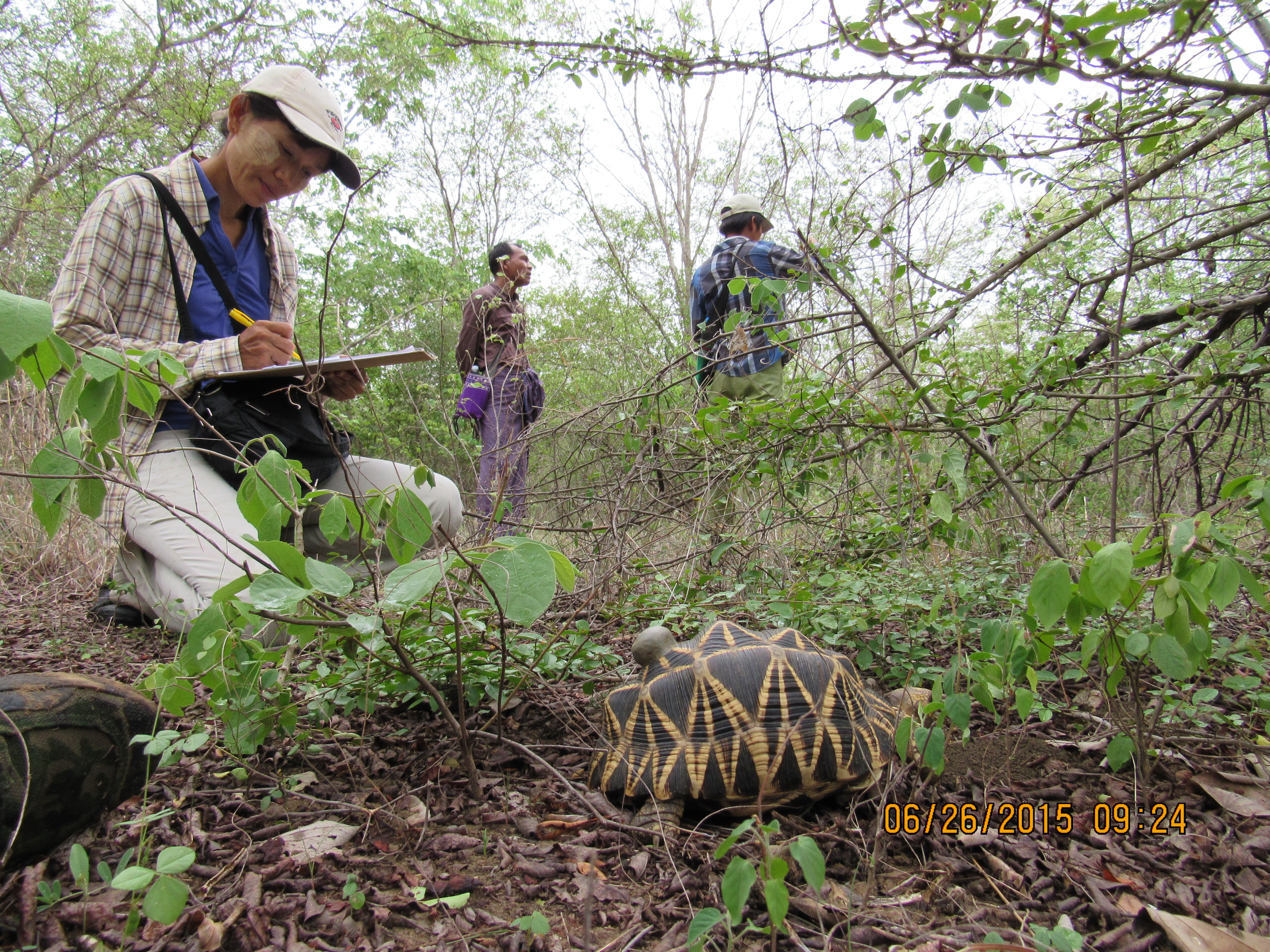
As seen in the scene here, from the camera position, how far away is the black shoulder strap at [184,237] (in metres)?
2.62

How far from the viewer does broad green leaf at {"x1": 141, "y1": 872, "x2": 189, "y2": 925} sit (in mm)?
966

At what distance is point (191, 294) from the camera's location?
2.72 m

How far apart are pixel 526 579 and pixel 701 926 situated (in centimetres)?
62

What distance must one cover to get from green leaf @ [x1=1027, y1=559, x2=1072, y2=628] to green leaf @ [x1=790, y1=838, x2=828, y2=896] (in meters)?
0.62

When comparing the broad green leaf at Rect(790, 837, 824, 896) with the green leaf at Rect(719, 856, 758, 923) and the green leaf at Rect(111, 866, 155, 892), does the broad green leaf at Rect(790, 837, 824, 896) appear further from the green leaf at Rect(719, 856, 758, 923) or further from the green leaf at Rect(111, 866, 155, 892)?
the green leaf at Rect(111, 866, 155, 892)

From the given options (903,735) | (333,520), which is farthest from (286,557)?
(903,735)

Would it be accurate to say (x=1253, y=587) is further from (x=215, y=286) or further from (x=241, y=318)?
(x=215, y=286)

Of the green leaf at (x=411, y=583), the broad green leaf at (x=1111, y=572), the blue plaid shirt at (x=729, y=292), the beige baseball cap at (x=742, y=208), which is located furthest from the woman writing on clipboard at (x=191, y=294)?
the beige baseball cap at (x=742, y=208)

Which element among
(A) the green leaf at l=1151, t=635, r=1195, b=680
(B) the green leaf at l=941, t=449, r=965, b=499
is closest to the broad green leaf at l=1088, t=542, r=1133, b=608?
(A) the green leaf at l=1151, t=635, r=1195, b=680

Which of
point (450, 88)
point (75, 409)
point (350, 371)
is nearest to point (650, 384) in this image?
point (350, 371)

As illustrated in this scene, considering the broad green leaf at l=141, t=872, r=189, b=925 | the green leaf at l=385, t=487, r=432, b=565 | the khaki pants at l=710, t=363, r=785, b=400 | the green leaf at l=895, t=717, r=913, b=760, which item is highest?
the khaki pants at l=710, t=363, r=785, b=400

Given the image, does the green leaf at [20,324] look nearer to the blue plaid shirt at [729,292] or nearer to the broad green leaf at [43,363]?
the broad green leaf at [43,363]

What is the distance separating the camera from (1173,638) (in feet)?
4.46

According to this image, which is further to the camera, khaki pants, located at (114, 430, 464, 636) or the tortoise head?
khaki pants, located at (114, 430, 464, 636)
